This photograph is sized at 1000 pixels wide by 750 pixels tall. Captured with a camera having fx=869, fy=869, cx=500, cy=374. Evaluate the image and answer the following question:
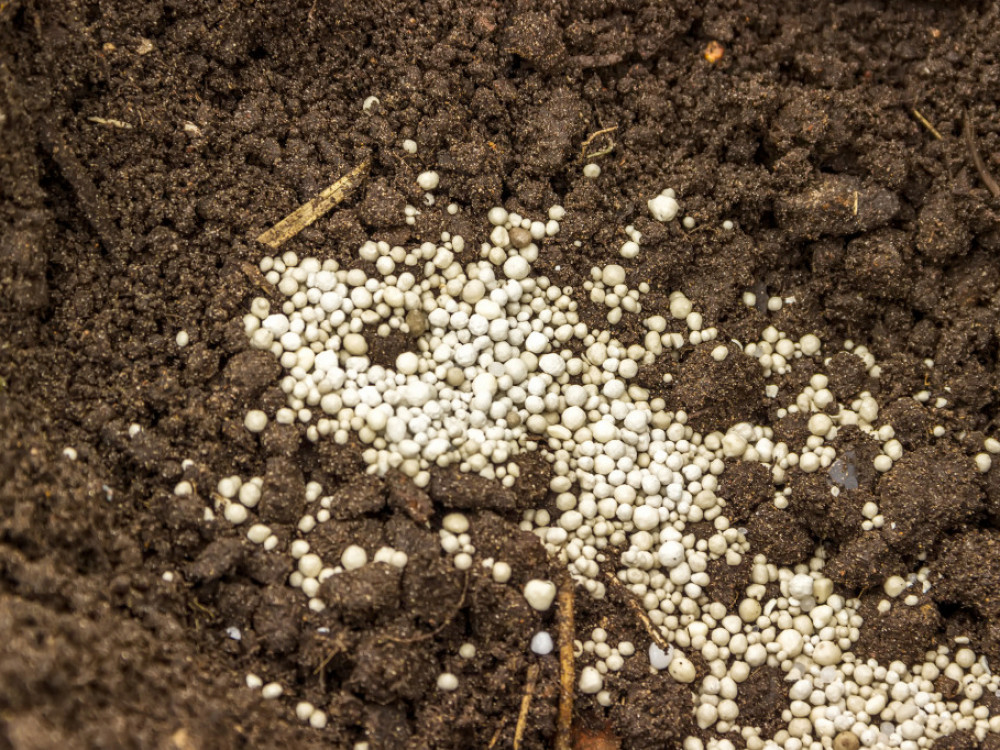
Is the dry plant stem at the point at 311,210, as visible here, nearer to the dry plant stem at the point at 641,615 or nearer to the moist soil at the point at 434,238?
the moist soil at the point at 434,238

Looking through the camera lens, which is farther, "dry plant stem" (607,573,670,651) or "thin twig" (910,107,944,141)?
"thin twig" (910,107,944,141)

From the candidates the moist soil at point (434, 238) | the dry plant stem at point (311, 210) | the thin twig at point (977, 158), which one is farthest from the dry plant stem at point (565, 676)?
the thin twig at point (977, 158)

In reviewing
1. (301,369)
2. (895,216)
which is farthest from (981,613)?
(301,369)

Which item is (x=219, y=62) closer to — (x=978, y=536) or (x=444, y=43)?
(x=444, y=43)

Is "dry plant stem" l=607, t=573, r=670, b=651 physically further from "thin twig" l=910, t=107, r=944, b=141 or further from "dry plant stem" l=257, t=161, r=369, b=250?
"thin twig" l=910, t=107, r=944, b=141

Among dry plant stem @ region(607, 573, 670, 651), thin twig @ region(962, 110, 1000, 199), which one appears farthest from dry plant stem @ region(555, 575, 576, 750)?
thin twig @ region(962, 110, 1000, 199)

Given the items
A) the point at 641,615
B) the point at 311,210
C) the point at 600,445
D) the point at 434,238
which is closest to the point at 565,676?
the point at 641,615
